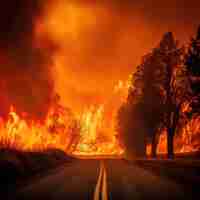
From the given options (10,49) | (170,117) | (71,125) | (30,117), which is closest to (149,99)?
(170,117)

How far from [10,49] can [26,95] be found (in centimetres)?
762

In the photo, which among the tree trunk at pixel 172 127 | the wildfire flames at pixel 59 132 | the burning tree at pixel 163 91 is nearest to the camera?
the wildfire flames at pixel 59 132

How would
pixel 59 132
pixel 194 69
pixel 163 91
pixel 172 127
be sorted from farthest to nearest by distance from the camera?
pixel 59 132, pixel 163 91, pixel 172 127, pixel 194 69

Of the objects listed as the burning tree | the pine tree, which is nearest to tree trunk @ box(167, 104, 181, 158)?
the burning tree

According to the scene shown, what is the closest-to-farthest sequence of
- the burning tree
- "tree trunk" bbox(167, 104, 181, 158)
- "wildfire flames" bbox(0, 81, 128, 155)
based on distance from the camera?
"wildfire flames" bbox(0, 81, 128, 155) < "tree trunk" bbox(167, 104, 181, 158) < the burning tree

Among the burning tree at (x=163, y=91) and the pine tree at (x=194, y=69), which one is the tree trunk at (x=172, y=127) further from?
the pine tree at (x=194, y=69)

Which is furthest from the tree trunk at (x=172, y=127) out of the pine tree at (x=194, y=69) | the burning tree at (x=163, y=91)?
the pine tree at (x=194, y=69)

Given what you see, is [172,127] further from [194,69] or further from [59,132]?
[59,132]

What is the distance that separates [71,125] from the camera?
8206 centimetres

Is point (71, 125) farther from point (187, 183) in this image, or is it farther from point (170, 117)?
point (187, 183)

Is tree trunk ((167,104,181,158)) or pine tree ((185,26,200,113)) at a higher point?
pine tree ((185,26,200,113))

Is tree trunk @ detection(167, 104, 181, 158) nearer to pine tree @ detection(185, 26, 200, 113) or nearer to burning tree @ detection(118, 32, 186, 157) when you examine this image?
burning tree @ detection(118, 32, 186, 157)

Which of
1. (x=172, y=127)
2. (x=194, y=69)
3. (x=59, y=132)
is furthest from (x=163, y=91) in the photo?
(x=59, y=132)

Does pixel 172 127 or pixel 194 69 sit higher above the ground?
pixel 194 69
